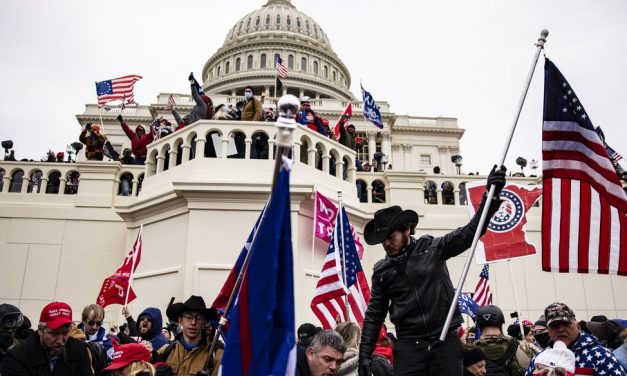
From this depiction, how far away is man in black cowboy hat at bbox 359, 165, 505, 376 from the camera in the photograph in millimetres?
4020

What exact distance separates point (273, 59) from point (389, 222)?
258ft

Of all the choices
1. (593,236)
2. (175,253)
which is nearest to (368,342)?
(593,236)

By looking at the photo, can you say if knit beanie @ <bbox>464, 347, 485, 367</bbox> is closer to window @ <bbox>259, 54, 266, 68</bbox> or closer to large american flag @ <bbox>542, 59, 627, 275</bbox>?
large american flag @ <bbox>542, 59, 627, 275</bbox>

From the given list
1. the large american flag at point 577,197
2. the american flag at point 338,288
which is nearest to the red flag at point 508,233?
the american flag at point 338,288

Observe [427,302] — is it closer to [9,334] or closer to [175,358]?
[175,358]

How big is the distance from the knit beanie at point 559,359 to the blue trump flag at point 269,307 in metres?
1.89

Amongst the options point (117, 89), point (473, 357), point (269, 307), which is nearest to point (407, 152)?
point (117, 89)

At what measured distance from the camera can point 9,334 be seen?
5148 mm

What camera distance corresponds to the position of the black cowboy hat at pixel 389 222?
4227 millimetres

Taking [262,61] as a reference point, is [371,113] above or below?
below

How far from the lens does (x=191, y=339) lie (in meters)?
4.71

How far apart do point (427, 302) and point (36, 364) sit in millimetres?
3079

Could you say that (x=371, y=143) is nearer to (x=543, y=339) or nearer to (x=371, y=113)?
(x=371, y=113)

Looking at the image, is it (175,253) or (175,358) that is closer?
(175,358)
